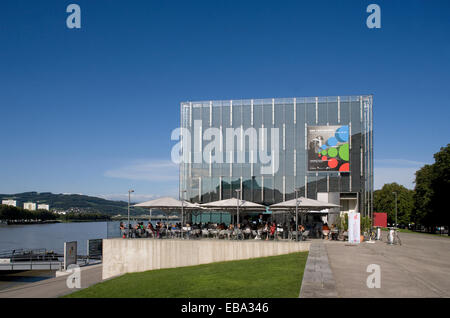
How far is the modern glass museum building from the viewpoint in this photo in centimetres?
3600

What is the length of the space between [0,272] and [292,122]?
104 feet

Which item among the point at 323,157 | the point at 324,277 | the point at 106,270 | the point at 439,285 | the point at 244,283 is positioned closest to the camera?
the point at 324,277

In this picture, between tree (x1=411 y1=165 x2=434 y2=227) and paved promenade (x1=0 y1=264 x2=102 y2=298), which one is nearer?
paved promenade (x1=0 y1=264 x2=102 y2=298)

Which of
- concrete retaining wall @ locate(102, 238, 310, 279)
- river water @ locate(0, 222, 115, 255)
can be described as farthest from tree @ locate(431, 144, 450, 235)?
river water @ locate(0, 222, 115, 255)

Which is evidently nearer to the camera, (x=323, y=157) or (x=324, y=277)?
(x=324, y=277)

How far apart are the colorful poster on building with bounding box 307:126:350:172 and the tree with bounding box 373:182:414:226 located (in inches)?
1831

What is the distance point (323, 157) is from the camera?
36.4 m

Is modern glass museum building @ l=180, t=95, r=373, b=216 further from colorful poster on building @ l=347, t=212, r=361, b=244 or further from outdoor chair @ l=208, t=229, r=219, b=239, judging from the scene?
colorful poster on building @ l=347, t=212, r=361, b=244

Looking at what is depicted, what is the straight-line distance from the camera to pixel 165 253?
76.3 feet

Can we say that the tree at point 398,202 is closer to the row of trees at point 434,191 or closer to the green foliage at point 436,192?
the row of trees at point 434,191

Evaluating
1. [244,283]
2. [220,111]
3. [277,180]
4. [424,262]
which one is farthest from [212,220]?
[244,283]

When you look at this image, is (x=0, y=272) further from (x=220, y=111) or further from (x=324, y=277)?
(x=324, y=277)

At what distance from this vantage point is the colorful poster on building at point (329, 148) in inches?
1415

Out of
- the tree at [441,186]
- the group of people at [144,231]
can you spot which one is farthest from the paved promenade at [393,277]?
the tree at [441,186]
